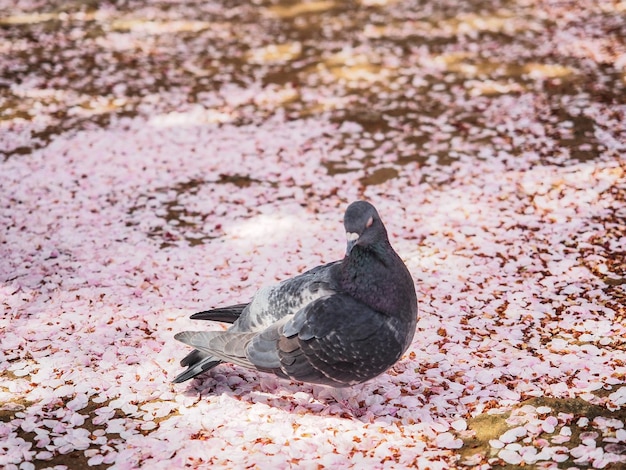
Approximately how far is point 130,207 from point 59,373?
3.50 meters

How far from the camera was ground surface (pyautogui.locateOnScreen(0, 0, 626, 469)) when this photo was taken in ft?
16.8

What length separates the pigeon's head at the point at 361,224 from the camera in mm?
4746

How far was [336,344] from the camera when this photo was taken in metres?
4.84

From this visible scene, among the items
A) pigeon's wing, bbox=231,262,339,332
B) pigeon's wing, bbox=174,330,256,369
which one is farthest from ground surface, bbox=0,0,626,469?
pigeon's wing, bbox=231,262,339,332

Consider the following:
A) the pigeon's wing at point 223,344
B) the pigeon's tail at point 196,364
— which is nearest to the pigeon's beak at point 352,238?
the pigeon's wing at point 223,344

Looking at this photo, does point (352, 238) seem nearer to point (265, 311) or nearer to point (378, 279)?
point (378, 279)

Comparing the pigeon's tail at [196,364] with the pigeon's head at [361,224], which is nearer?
the pigeon's head at [361,224]

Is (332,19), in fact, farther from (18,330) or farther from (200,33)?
(18,330)

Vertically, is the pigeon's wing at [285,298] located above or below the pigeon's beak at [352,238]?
below

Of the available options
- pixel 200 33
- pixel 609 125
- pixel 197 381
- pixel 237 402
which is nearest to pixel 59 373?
pixel 197 381

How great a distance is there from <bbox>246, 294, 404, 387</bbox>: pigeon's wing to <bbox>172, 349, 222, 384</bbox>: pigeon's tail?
53cm

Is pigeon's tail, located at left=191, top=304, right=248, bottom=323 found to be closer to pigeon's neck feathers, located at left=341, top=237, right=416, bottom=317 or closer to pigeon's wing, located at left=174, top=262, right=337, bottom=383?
pigeon's wing, located at left=174, top=262, right=337, bottom=383

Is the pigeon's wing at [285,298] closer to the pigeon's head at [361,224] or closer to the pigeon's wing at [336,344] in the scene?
the pigeon's wing at [336,344]

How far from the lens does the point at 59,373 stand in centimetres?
575
